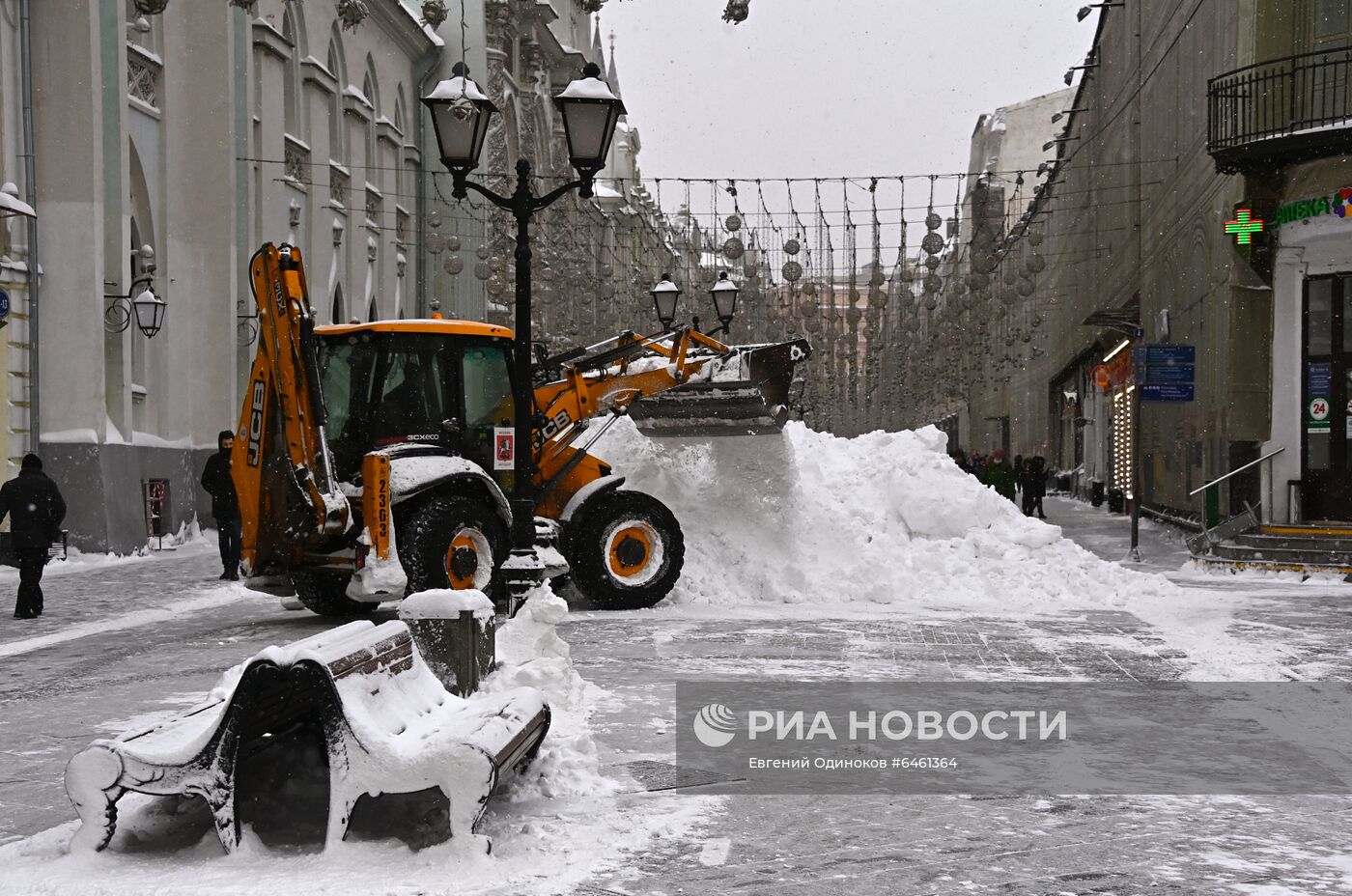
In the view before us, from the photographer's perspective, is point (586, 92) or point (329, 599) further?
point (329, 599)

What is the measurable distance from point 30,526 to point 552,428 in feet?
16.3

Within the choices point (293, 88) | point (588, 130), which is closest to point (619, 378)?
point (588, 130)

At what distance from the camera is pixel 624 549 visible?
50.0 ft

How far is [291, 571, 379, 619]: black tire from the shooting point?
14172mm

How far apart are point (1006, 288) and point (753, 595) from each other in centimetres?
1918

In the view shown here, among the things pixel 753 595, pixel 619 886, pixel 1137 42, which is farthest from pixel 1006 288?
pixel 619 886

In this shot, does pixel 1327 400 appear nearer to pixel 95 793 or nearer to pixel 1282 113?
pixel 1282 113

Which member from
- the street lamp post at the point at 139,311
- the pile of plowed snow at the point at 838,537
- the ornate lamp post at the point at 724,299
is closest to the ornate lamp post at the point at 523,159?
the pile of plowed snow at the point at 838,537

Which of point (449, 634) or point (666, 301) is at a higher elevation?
point (666, 301)

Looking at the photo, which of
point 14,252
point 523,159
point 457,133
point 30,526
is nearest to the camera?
point 523,159

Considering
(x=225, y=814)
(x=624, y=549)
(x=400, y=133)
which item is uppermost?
(x=400, y=133)

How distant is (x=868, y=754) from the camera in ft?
25.1

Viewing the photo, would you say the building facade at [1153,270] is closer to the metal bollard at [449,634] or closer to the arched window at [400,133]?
the arched window at [400,133]

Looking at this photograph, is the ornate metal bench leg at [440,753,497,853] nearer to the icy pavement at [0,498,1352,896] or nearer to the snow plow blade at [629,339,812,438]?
the icy pavement at [0,498,1352,896]
